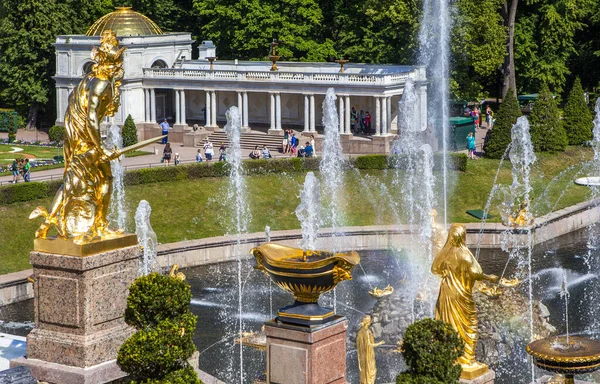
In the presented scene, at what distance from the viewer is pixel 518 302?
39094 mm

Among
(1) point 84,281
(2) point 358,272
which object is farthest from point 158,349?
Answer: (2) point 358,272

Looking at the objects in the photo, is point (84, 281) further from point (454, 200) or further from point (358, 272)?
point (454, 200)

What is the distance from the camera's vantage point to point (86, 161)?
993 inches

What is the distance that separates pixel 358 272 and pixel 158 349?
86.2ft

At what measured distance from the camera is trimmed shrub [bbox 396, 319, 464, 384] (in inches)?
853

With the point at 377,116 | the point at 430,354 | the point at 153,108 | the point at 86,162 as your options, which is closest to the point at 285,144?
the point at 377,116

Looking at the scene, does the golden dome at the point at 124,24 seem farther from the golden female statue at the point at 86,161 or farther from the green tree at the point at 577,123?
the golden female statue at the point at 86,161

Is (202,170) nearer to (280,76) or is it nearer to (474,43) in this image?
(280,76)

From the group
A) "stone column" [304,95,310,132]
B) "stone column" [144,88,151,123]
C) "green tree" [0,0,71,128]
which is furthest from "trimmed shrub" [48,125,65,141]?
"stone column" [304,95,310,132]

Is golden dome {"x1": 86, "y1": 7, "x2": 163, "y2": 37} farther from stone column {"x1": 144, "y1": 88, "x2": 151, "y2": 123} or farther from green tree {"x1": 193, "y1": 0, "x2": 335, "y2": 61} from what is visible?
green tree {"x1": 193, "y1": 0, "x2": 335, "y2": 61}

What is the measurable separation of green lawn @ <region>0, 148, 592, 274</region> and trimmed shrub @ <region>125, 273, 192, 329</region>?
92.2 ft

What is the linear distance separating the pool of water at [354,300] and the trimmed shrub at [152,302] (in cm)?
1138

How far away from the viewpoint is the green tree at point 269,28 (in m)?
82.8

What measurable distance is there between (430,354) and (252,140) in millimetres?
52516
